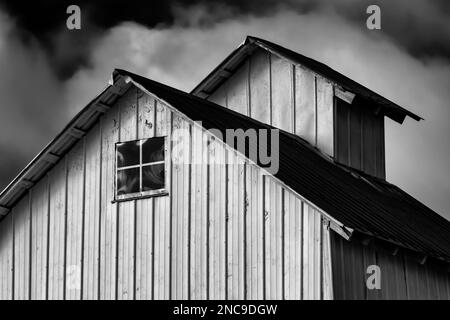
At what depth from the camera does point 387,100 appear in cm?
3956

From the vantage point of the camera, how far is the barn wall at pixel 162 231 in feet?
90.7

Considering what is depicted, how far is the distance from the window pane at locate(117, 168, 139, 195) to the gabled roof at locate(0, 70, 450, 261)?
1.63m

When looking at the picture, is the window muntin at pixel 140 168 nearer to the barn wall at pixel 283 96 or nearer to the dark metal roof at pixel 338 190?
the dark metal roof at pixel 338 190

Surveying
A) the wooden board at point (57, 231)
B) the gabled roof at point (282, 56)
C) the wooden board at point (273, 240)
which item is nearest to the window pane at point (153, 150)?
the wooden board at point (57, 231)

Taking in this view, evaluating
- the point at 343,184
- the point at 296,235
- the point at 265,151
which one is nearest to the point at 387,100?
the point at 343,184

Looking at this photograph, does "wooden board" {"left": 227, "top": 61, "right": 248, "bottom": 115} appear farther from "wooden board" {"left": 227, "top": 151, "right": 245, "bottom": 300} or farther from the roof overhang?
"wooden board" {"left": 227, "top": 151, "right": 245, "bottom": 300}

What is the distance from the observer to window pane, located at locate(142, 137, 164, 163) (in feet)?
97.9

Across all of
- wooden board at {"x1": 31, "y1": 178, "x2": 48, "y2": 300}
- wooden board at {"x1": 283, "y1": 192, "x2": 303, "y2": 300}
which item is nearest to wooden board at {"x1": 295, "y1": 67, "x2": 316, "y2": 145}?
wooden board at {"x1": 31, "y1": 178, "x2": 48, "y2": 300}

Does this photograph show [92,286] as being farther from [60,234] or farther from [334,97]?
[334,97]

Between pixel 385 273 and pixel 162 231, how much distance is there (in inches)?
201

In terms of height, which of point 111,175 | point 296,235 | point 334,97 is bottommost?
point 296,235
